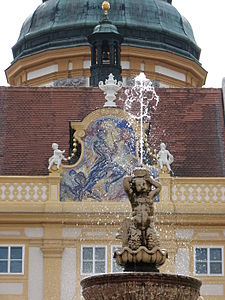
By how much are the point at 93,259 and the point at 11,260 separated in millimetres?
2133

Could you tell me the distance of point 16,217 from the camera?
36.5 meters

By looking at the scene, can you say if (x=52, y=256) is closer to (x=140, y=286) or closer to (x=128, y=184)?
(x=128, y=184)

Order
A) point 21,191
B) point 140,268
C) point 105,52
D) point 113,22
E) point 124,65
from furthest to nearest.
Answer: point 113,22, point 124,65, point 105,52, point 21,191, point 140,268

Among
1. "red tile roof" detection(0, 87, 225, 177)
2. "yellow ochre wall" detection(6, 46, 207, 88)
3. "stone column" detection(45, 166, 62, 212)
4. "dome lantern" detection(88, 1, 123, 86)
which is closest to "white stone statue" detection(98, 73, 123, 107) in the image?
"red tile roof" detection(0, 87, 225, 177)

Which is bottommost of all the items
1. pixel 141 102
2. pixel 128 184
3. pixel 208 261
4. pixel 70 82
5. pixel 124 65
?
pixel 128 184

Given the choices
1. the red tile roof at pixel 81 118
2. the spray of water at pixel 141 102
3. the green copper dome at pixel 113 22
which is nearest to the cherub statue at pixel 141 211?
the red tile roof at pixel 81 118

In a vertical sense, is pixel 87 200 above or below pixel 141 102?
below

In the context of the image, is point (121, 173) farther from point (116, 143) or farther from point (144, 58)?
point (144, 58)

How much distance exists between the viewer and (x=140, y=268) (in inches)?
794

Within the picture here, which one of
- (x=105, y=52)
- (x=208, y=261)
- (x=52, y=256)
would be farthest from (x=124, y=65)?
(x=208, y=261)

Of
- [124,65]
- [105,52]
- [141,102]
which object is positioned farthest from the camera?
[124,65]

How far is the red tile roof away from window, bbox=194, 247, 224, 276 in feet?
8.58

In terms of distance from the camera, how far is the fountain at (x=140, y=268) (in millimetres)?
19484

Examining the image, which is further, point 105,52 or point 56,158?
point 105,52
